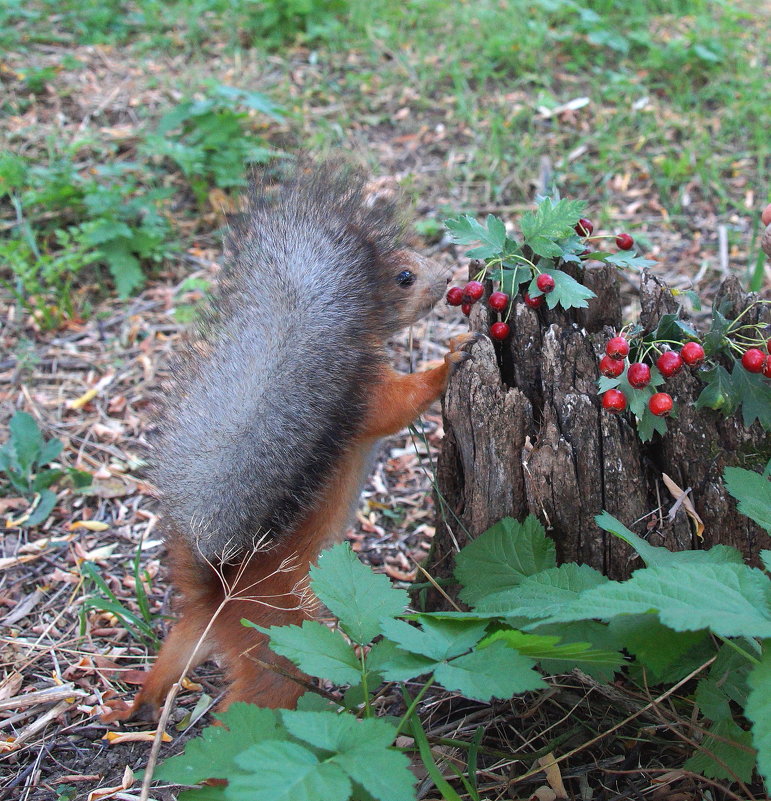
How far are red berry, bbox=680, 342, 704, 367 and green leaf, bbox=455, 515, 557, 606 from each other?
0.57 meters

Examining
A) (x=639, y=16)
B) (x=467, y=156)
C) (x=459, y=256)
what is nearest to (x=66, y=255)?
(x=459, y=256)

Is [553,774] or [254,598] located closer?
[553,774]

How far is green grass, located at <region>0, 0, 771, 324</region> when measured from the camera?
4789 millimetres

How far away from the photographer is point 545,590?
195 cm

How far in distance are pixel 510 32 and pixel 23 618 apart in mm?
5077

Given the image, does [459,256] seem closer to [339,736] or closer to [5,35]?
[339,736]

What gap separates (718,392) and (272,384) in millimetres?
1226

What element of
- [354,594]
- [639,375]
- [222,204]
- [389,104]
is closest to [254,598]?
[354,594]

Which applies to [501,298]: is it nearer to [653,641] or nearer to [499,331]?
[499,331]

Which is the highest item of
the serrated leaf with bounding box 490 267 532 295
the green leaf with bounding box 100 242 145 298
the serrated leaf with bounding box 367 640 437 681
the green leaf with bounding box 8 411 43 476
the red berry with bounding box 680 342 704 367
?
the serrated leaf with bounding box 490 267 532 295

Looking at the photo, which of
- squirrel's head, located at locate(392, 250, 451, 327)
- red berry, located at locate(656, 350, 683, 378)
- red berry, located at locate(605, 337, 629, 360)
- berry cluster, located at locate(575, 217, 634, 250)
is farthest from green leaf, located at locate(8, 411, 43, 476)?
red berry, located at locate(656, 350, 683, 378)

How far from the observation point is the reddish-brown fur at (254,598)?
2.56 meters

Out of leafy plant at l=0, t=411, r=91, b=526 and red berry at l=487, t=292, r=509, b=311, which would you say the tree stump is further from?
leafy plant at l=0, t=411, r=91, b=526

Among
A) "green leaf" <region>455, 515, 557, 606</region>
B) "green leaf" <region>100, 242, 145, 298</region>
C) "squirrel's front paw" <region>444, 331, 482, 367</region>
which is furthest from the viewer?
"green leaf" <region>100, 242, 145, 298</region>
